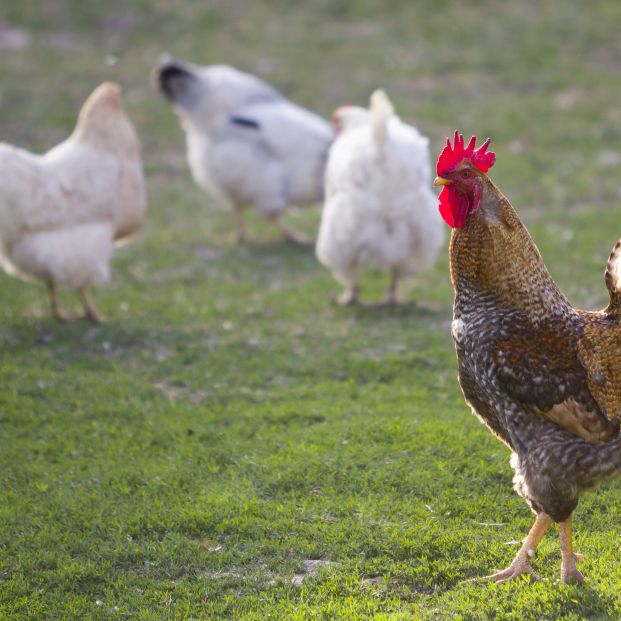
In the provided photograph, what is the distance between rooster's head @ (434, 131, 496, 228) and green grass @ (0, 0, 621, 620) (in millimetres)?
1827

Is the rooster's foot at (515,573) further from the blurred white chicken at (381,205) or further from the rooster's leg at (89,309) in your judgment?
the rooster's leg at (89,309)

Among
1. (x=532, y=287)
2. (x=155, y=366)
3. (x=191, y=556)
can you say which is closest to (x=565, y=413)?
(x=532, y=287)

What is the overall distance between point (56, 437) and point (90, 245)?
2.38 metres

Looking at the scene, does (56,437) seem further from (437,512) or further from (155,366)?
Answer: (437,512)

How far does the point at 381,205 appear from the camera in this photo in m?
8.39

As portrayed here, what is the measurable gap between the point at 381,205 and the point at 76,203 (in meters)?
2.79

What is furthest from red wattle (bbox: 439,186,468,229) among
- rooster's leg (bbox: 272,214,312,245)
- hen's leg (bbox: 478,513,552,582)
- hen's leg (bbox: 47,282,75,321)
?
rooster's leg (bbox: 272,214,312,245)

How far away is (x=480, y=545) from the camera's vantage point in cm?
502

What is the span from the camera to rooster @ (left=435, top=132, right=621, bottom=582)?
4.43 m

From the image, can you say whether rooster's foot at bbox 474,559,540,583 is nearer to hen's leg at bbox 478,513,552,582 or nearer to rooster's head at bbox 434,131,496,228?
hen's leg at bbox 478,513,552,582

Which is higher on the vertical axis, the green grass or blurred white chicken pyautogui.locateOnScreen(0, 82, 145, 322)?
blurred white chicken pyautogui.locateOnScreen(0, 82, 145, 322)

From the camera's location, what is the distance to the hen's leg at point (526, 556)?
470cm

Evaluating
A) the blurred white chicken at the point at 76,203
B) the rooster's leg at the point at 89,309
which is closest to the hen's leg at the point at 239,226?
the blurred white chicken at the point at 76,203

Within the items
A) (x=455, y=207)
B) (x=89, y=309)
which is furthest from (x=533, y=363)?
(x=89, y=309)
